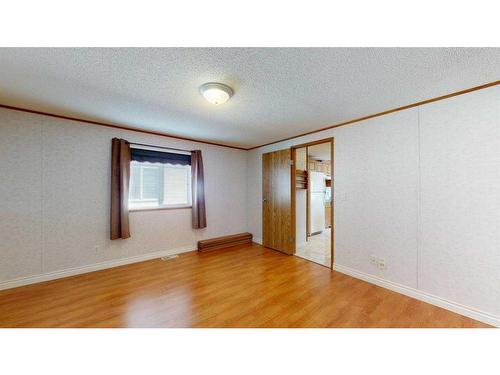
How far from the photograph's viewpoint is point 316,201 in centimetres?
485

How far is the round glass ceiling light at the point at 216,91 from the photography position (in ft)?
5.63

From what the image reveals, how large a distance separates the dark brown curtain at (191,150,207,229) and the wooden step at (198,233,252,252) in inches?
13.6

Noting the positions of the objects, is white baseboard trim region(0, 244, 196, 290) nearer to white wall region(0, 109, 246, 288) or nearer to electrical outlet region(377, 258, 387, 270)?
white wall region(0, 109, 246, 288)

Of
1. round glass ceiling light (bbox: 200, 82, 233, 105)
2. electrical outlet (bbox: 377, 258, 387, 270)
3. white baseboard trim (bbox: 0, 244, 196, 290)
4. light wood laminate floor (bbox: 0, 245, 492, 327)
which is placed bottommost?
light wood laminate floor (bbox: 0, 245, 492, 327)

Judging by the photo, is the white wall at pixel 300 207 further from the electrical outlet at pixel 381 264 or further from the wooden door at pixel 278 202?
the electrical outlet at pixel 381 264

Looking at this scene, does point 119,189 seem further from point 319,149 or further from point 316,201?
point 316,201

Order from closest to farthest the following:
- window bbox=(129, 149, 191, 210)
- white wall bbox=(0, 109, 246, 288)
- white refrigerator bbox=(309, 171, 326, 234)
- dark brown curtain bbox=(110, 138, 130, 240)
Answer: white wall bbox=(0, 109, 246, 288), dark brown curtain bbox=(110, 138, 130, 240), window bbox=(129, 149, 191, 210), white refrigerator bbox=(309, 171, 326, 234)

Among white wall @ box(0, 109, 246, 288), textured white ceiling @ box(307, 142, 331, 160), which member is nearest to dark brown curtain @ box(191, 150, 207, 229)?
white wall @ box(0, 109, 246, 288)

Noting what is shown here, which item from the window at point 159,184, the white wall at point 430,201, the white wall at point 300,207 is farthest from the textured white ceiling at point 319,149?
the window at point 159,184

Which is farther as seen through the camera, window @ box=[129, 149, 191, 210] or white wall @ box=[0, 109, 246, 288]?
window @ box=[129, 149, 191, 210]

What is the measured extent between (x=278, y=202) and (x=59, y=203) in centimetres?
338

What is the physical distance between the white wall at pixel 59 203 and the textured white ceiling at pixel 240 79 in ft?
1.16

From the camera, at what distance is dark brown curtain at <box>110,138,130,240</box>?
2.85m
